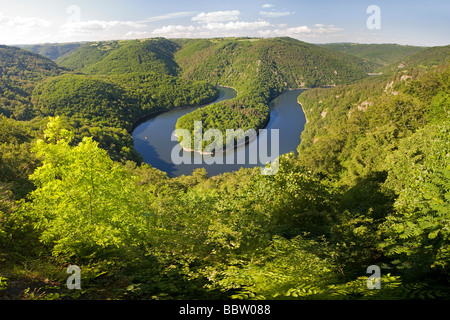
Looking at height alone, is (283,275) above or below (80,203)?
below

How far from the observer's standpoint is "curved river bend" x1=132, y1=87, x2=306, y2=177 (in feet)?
352

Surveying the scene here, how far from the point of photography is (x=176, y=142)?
133875 mm

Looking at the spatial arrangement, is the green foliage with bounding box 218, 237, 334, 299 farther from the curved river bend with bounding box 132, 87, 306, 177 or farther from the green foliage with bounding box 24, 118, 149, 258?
the curved river bend with bounding box 132, 87, 306, 177

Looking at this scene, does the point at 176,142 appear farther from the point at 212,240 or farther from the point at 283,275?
the point at 283,275

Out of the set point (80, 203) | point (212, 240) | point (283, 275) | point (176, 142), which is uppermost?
point (80, 203)

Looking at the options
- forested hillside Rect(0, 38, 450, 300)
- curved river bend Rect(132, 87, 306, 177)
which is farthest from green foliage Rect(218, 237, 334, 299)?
curved river bend Rect(132, 87, 306, 177)

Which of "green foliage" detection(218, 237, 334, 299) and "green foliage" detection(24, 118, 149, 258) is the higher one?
"green foliage" detection(24, 118, 149, 258)

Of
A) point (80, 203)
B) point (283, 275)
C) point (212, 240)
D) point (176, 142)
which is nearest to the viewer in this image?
point (283, 275)

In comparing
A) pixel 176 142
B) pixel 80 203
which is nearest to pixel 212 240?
pixel 80 203

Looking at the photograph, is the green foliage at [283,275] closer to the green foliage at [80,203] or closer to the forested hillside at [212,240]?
the forested hillside at [212,240]

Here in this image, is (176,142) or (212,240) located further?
(176,142)
